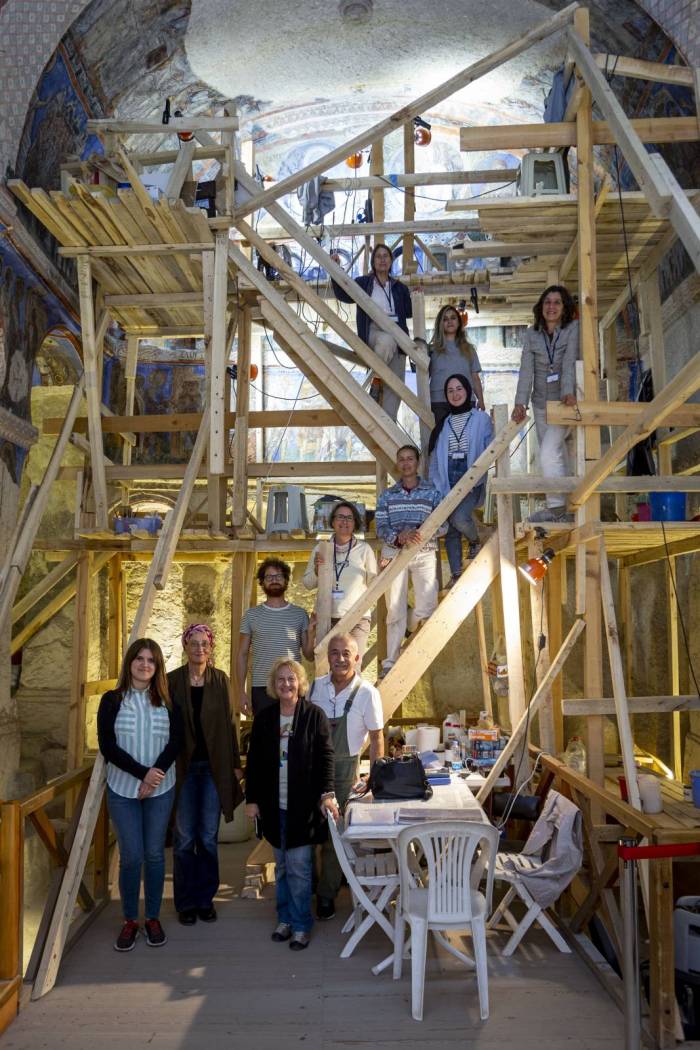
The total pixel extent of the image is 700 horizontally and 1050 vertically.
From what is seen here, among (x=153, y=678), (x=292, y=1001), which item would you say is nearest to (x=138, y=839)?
(x=153, y=678)

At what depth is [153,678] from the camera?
540 centimetres

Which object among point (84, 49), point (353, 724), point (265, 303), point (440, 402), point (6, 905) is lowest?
point (6, 905)

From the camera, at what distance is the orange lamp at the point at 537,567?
6305 millimetres

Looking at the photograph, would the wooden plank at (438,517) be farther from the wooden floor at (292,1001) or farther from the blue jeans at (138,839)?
the wooden floor at (292,1001)

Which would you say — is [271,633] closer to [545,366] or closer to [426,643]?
[426,643]

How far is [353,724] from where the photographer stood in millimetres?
5680

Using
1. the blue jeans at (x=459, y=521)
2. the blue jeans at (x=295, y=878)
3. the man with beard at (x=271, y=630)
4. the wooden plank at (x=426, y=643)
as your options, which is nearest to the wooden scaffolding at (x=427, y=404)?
the wooden plank at (x=426, y=643)

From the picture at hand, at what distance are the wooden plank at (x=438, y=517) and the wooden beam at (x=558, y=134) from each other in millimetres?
2184

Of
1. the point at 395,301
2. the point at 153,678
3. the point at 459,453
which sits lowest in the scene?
the point at 153,678

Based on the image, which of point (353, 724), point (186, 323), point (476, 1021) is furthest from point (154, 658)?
point (186, 323)

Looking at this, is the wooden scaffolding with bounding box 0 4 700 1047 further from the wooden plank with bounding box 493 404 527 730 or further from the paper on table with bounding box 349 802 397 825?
the paper on table with bounding box 349 802 397 825

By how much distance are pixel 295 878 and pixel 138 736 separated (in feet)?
4.09

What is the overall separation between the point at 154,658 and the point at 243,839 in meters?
3.53

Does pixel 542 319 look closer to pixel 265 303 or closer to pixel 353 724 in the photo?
pixel 265 303
